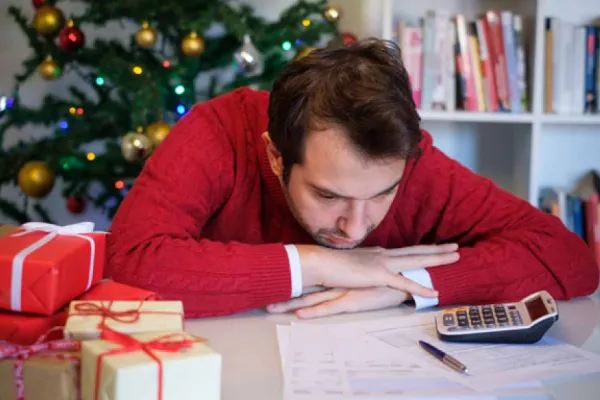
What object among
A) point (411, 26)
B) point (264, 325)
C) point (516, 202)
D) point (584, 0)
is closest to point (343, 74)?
point (264, 325)

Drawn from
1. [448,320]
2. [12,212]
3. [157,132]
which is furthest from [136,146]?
[448,320]

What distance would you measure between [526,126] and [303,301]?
143cm

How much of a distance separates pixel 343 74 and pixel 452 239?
1.53 feet

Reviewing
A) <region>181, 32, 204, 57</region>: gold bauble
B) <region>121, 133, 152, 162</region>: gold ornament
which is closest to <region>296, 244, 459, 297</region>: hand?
<region>121, 133, 152, 162</region>: gold ornament

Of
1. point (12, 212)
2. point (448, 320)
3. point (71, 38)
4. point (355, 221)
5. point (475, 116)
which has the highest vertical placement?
point (71, 38)

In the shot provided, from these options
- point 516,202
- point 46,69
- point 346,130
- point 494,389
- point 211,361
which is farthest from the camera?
point 46,69

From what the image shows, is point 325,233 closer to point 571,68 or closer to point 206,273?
point 206,273

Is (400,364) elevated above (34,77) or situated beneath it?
situated beneath

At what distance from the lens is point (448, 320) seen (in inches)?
36.8

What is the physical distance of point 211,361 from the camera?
578 millimetres

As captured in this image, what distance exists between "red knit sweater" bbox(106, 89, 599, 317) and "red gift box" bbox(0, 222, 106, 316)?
265mm

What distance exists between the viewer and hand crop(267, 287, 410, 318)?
102cm

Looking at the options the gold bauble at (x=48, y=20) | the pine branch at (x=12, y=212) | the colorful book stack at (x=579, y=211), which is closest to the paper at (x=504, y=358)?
the colorful book stack at (x=579, y=211)

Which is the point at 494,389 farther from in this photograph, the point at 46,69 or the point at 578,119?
the point at 46,69
